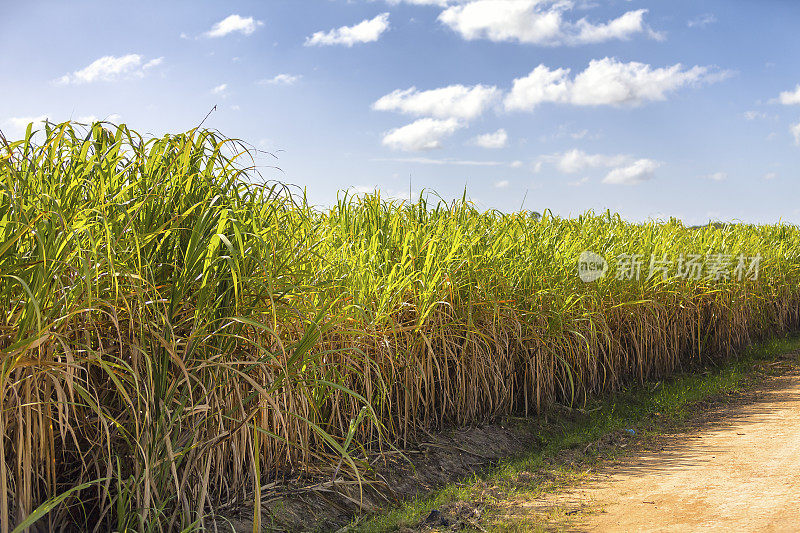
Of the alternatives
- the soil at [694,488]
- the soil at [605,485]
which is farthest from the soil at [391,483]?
the soil at [694,488]

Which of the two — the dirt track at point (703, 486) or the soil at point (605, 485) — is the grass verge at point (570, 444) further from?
the dirt track at point (703, 486)

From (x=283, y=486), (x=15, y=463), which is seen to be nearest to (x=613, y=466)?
(x=283, y=486)

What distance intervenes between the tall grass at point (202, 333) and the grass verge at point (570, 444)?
34 centimetres

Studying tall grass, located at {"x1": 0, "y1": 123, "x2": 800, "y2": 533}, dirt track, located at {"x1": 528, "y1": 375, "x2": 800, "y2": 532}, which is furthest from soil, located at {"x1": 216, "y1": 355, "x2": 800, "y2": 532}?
tall grass, located at {"x1": 0, "y1": 123, "x2": 800, "y2": 533}

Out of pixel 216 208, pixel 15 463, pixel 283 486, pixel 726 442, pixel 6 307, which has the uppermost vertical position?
pixel 216 208

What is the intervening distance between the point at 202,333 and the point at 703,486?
99.4 inches

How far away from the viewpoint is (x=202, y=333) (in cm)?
228

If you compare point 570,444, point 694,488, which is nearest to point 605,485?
point 694,488

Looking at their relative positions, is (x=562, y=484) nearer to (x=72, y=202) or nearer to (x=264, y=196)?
(x=264, y=196)

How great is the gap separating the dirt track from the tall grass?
2.96ft

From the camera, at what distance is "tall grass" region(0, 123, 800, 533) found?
6.68ft

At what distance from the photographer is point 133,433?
7.40 feet

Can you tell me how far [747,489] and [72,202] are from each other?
129 inches

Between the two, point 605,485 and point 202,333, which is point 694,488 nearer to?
point 605,485
